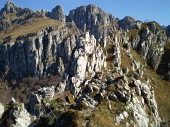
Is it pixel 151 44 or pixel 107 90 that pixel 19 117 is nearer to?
pixel 107 90

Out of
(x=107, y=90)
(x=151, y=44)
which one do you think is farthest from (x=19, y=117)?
(x=151, y=44)

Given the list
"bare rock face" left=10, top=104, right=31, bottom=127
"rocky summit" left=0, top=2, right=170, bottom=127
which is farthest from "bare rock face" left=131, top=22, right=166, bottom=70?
"bare rock face" left=10, top=104, right=31, bottom=127

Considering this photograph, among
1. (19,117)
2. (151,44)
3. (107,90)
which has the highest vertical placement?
(151,44)

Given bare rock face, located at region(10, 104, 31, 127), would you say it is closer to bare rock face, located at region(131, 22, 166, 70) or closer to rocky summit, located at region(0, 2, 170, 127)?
rocky summit, located at region(0, 2, 170, 127)

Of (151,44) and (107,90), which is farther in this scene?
(151,44)

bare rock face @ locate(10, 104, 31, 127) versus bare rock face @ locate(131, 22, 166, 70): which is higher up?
bare rock face @ locate(131, 22, 166, 70)

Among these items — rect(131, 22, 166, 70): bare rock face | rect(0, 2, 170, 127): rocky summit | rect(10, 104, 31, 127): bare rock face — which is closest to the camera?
rect(10, 104, 31, 127): bare rock face

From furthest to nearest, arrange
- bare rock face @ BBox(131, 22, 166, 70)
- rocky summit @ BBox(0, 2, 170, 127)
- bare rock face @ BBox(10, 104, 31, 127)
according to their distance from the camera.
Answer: bare rock face @ BBox(131, 22, 166, 70), rocky summit @ BBox(0, 2, 170, 127), bare rock face @ BBox(10, 104, 31, 127)

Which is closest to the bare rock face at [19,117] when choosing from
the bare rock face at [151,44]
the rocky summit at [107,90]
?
the rocky summit at [107,90]

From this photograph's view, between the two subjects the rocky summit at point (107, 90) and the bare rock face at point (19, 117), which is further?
the rocky summit at point (107, 90)

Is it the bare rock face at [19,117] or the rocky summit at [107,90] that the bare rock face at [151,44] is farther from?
the bare rock face at [19,117]

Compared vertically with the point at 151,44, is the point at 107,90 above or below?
below

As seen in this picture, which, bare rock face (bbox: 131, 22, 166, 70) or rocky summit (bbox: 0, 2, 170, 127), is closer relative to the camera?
rocky summit (bbox: 0, 2, 170, 127)

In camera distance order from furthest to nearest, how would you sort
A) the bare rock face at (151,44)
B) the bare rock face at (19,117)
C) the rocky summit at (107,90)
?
1. the bare rock face at (151,44)
2. the rocky summit at (107,90)
3. the bare rock face at (19,117)
